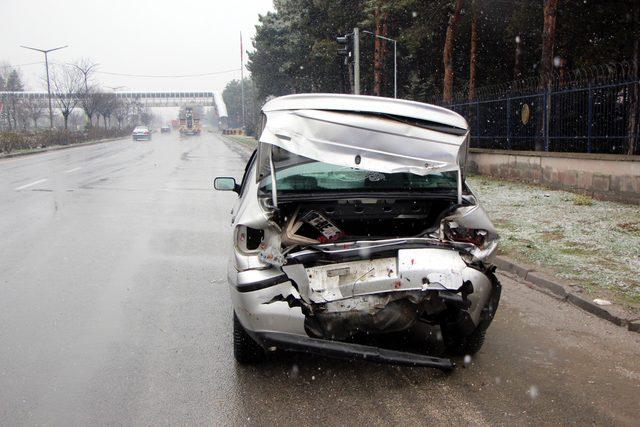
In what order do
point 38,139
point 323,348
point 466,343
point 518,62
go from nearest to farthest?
point 323,348
point 466,343
point 518,62
point 38,139

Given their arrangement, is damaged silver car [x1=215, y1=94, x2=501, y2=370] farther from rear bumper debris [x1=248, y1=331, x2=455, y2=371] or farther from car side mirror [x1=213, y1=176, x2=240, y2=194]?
car side mirror [x1=213, y1=176, x2=240, y2=194]

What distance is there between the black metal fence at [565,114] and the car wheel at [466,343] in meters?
8.47

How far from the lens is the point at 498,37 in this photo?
2930cm

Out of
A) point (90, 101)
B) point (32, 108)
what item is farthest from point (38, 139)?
point (32, 108)

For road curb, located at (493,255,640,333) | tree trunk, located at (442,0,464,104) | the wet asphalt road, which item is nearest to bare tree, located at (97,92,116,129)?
tree trunk, located at (442,0,464,104)

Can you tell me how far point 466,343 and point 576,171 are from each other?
9266 mm

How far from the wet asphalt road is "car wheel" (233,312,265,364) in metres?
0.08

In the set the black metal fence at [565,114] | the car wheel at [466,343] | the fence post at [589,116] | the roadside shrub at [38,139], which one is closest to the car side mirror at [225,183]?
the car wheel at [466,343]

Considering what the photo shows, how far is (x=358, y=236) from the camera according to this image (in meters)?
3.91

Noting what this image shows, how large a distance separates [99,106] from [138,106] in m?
38.0

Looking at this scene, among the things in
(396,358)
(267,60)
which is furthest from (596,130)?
(267,60)

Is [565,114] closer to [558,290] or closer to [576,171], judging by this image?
[576,171]

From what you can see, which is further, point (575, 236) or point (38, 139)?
point (38, 139)

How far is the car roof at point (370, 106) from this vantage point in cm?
382
